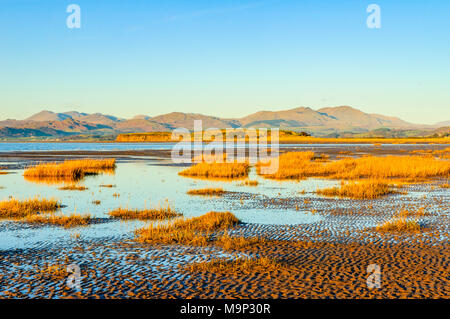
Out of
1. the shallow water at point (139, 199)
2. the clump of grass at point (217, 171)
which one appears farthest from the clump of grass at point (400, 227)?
the clump of grass at point (217, 171)

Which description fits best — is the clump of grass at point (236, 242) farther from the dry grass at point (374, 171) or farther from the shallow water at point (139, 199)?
the dry grass at point (374, 171)

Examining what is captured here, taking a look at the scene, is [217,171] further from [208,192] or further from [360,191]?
[360,191]

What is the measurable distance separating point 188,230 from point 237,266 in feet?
16.1

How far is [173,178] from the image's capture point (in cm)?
3741

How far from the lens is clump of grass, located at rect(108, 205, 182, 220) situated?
19206 millimetres

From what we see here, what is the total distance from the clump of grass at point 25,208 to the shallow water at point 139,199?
2.41ft

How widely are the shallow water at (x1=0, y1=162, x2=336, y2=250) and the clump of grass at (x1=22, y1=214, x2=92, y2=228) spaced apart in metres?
0.64

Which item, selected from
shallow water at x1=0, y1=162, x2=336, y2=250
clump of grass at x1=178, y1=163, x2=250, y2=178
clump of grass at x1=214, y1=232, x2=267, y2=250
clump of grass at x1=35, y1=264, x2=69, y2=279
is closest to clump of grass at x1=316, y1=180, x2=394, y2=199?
shallow water at x1=0, y1=162, x2=336, y2=250

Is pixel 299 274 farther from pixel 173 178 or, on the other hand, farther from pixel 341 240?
pixel 173 178

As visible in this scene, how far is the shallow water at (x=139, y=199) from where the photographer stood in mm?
16047
